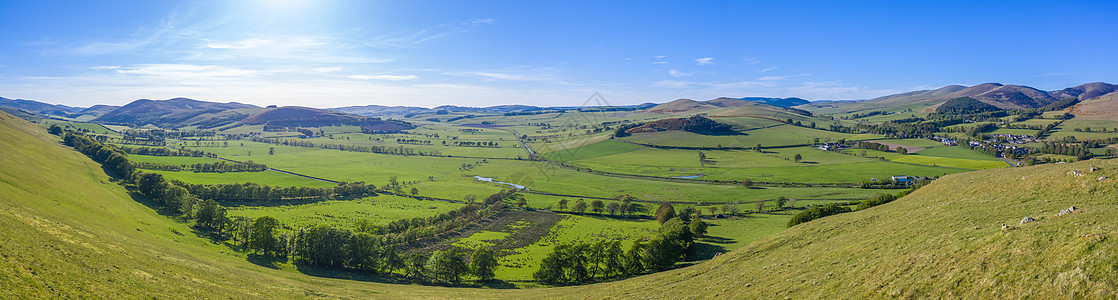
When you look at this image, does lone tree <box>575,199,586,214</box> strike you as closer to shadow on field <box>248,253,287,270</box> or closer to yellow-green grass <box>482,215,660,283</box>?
yellow-green grass <box>482,215,660,283</box>

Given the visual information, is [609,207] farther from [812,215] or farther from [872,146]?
[872,146]

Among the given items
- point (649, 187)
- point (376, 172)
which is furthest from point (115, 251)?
point (376, 172)

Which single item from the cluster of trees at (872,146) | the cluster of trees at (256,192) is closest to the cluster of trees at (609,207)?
the cluster of trees at (256,192)

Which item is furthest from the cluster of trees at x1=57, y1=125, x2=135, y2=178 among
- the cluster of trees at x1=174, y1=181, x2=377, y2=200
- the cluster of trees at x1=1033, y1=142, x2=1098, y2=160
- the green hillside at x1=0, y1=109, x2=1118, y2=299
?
the cluster of trees at x1=1033, y1=142, x2=1098, y2=160

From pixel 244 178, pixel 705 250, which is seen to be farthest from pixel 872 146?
pixel 244 178

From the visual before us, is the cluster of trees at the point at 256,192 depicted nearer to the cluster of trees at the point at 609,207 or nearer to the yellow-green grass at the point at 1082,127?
the cluster of trees at the point at 609,207
